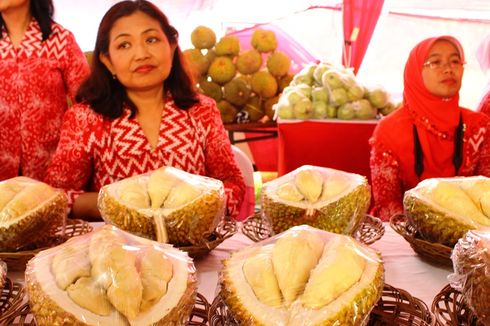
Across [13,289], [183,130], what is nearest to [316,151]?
[183,130]

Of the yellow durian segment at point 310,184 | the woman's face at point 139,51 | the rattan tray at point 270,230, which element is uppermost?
the woman's face at point 139,51

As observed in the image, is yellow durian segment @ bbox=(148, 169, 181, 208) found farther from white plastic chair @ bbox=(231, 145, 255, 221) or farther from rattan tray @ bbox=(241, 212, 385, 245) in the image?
white plastic chair @ bbox=(231, 145, 255, 221)

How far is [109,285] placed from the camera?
706 mm

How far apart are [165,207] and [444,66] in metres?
1.45

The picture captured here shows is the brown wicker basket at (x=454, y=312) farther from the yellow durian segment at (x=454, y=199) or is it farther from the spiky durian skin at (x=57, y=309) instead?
the spiky durian skin at (x=57, y=309)

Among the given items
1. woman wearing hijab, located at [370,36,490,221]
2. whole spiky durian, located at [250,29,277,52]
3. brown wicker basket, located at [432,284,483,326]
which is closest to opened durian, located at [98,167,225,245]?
brown wicker basket, located at [432,284,483,326]

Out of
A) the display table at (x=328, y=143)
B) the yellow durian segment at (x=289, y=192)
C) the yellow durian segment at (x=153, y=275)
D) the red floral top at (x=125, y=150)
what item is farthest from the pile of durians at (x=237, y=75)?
the yellow durian segment at (x=153, y=275)

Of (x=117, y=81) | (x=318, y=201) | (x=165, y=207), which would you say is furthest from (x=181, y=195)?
(x=117, y=81)

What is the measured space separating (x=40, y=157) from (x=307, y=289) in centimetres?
145

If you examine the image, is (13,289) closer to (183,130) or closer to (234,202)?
(234,202)

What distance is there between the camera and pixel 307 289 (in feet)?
2.41

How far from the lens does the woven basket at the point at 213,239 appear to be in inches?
42.1

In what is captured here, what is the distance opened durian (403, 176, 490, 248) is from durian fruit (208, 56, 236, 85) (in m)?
2.64

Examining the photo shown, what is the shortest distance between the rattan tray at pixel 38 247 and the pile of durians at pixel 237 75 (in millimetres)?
2398
